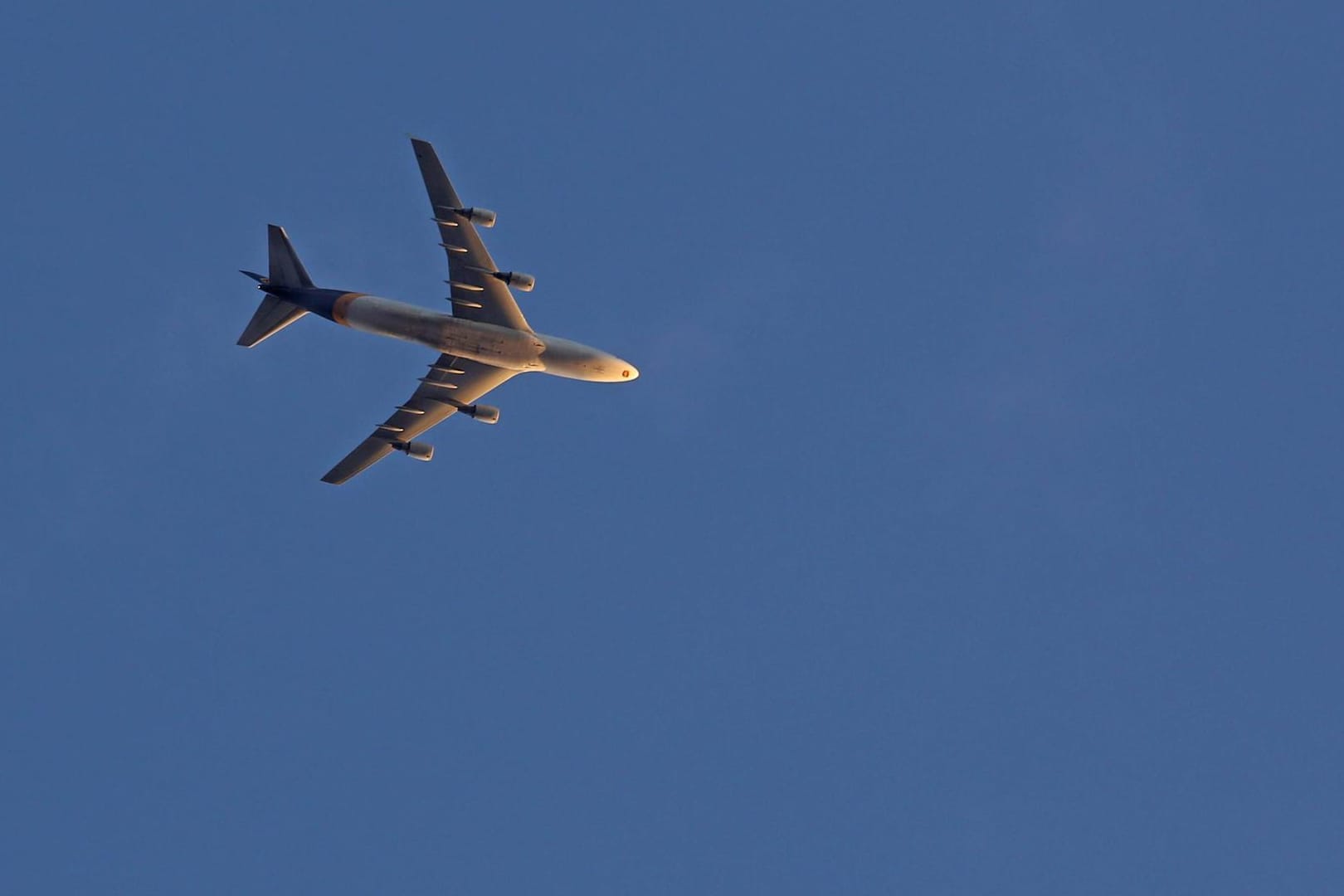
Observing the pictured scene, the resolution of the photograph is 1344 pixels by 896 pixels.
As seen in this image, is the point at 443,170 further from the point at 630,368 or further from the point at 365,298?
the point at 630,368

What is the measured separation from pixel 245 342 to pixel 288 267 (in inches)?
192

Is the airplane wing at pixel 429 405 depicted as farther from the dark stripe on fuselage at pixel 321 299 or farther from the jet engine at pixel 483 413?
the dark stripe on fuselage at pixel 321 299

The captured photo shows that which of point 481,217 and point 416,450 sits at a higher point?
point 481,217

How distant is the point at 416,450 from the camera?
104m

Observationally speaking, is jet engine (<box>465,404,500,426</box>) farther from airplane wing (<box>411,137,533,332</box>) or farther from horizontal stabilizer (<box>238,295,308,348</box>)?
horizontal stabilizer (<box>238,295,308,348</box>)

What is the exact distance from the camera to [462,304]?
100500 millimetres

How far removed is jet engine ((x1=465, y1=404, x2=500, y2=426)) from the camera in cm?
10344

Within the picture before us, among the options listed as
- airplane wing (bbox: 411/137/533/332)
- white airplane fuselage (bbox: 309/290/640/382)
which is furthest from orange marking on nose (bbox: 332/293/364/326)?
airplane wing (bbox: 411/137/533/332)

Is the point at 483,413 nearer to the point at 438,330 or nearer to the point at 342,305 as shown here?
the point at 438,330

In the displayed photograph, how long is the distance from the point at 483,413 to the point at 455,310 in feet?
20.5

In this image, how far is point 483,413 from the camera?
103m

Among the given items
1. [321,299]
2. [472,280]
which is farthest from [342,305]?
[472,280]

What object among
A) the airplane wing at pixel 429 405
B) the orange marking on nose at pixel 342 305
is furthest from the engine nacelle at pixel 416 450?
the orange marking on nose at pixel 342 305

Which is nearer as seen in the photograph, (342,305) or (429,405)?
(342,305)
